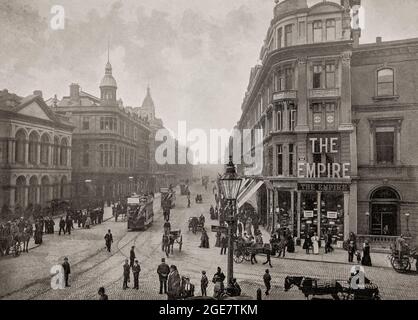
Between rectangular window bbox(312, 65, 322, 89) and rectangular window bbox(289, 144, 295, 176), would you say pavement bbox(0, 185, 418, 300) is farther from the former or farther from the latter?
rectangular window bbox(312, 65, 322, 89)

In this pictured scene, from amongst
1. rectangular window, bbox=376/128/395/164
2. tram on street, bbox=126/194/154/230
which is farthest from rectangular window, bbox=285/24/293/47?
tram on street, bbox=126/194/154/230

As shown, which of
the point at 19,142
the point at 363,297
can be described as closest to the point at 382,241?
the point at 363,297

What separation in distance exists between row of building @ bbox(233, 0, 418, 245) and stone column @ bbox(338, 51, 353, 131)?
0.05 meters

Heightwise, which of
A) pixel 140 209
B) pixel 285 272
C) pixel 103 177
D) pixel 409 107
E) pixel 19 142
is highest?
pixel 409 107

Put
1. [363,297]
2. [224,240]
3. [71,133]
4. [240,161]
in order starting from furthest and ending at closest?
[240,161] → [71,133] → [224,240] → [363,297]

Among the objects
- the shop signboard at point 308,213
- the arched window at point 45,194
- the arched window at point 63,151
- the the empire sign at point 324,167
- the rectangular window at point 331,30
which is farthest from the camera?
the arched window at point 63,151

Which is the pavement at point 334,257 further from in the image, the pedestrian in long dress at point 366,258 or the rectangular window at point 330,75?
the rectangular window at point 330,75

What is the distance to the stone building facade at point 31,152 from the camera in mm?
16281

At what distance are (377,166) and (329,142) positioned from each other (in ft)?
9.33

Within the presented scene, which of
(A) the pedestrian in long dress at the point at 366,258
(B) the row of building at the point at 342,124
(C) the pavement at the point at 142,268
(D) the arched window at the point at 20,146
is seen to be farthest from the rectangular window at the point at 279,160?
(D) the arched window at the point at 20,146

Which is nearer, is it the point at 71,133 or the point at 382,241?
the point at 382,241

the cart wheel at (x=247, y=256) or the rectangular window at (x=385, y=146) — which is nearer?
the cart wheel at (x=247, y=256)

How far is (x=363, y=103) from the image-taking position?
1942 centimetres
